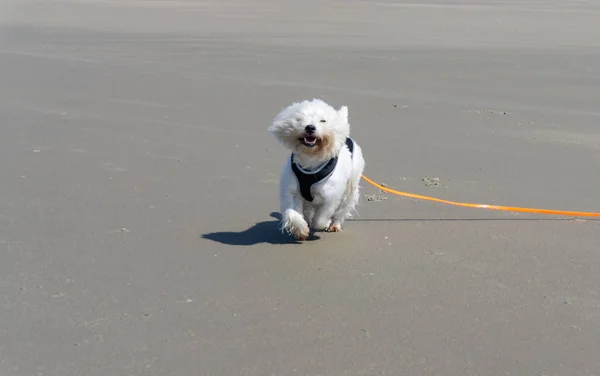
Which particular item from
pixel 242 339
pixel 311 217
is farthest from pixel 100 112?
pixel 242 339

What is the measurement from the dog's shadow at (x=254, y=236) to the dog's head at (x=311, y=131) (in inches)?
22.6

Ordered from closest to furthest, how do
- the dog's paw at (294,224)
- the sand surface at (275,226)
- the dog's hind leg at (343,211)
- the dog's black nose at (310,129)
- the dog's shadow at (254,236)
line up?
the sand surface at (275,226) → the dog's black nose at (310,129) → the dog's paw at (294,224) → the dog's shadow at (254,236) → the dog's hind leg at (343,211)

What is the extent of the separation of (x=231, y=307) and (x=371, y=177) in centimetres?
322

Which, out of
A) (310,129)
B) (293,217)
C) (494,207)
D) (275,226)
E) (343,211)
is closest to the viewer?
(310,129)

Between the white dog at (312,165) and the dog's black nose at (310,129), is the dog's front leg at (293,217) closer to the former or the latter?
the white dog at (312,165)

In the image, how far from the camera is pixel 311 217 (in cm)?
622

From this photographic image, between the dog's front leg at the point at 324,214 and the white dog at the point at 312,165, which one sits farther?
the dog's front leg at the point at 324,214

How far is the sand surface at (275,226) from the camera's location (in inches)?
174

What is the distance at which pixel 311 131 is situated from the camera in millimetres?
5758

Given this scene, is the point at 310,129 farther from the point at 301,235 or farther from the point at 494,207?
the point at 494,207

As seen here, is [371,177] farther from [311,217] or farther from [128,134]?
[128,134]

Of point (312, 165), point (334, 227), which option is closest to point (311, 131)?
point (312, 165)

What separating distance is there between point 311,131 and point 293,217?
558mm

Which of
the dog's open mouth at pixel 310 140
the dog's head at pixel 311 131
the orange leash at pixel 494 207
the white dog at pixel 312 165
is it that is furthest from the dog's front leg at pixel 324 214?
the orange leash at pixel 494 207
